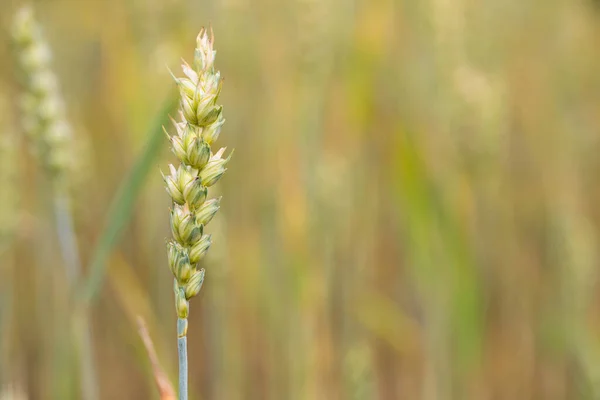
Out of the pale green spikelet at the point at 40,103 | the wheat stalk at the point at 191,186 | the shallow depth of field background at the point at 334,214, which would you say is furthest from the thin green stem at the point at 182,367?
the pale green spikelet at the point at 40,103

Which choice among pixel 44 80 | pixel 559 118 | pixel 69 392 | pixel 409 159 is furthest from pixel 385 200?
pixel 44 80

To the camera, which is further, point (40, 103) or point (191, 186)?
point (40, 103)

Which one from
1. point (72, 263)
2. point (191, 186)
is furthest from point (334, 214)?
point (191, 186)

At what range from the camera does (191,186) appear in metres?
0.56

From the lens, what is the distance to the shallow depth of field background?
1.62 meters

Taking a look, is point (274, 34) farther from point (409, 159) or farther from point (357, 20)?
point (409, 159)

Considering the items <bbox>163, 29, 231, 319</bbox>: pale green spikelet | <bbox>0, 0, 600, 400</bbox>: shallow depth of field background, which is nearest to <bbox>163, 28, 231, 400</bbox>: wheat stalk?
<bbox>163, 29, 231, 319</bbox>: pale green spikelet

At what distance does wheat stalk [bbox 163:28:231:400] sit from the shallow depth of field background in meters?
0.55

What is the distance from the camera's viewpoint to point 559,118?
251cm

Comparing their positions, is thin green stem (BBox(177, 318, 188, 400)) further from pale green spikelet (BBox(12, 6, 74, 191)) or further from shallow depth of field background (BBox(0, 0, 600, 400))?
pale green spikelet (BBox(12, 6, 74, 191))

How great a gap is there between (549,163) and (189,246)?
6.92ft

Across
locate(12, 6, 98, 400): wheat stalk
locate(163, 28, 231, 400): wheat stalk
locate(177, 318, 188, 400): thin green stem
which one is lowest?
locate(177, 318, 188, 400): thin green stem

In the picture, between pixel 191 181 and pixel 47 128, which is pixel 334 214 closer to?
pixel 47 128

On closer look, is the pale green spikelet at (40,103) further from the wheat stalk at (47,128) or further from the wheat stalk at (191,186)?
the wheat stalk at (191,186)
